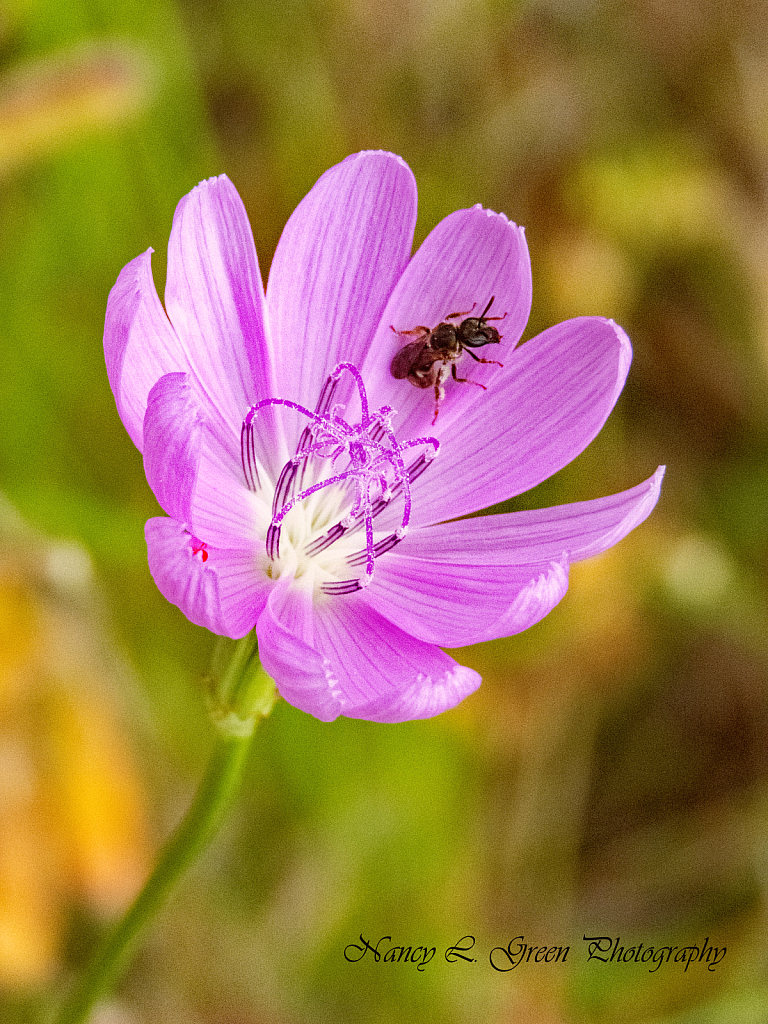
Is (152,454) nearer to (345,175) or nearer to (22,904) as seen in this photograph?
(345,175)

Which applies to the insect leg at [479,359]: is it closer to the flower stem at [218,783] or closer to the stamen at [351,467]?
the stamen at [351,467]

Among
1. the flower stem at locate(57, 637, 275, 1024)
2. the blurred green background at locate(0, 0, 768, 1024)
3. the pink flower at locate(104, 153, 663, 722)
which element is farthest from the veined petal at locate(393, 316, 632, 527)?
the blurred green background at locate(0, 0, 768, 1024)

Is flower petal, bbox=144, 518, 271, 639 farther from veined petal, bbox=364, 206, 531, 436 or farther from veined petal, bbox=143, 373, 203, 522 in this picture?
veined petal, bbox=364, 206, 531, 436

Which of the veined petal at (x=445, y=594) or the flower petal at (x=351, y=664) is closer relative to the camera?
the flower petal at (x=351, y=664)

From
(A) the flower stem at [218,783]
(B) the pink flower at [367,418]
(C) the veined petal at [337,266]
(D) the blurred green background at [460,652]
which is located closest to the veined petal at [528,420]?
(B) the pink flower at [367,418]

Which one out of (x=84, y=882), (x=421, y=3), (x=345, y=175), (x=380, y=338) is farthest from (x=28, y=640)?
(x=421, y=3)

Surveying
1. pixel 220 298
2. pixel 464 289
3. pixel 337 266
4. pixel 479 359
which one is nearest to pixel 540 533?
pixel 479 359

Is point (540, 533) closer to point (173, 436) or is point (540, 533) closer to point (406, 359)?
point (406, 359)
